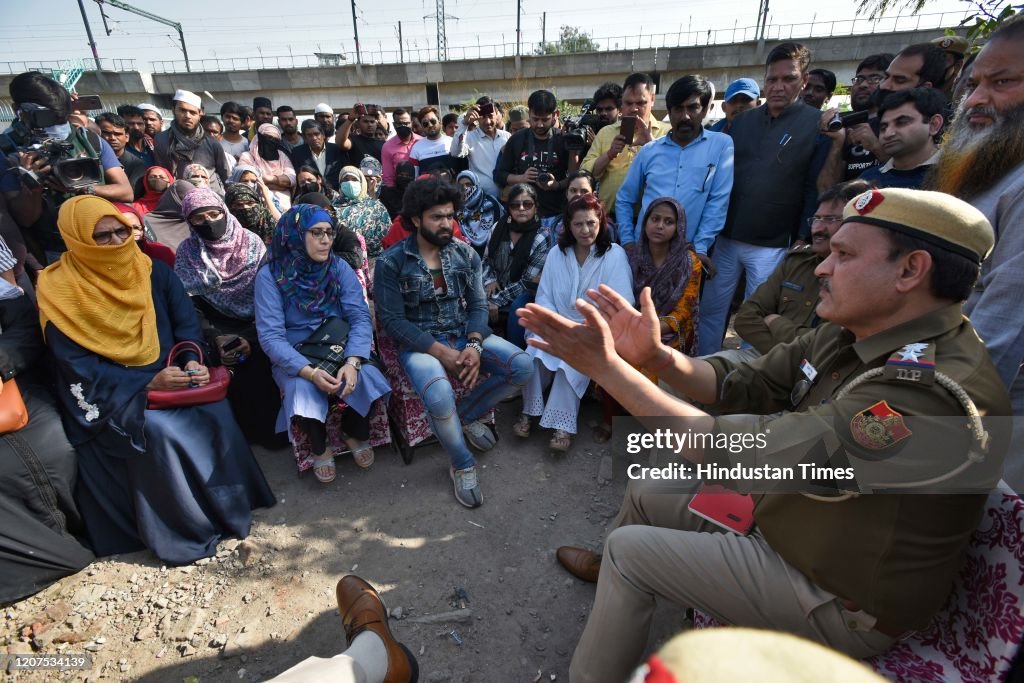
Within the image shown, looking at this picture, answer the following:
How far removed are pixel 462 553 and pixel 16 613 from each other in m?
2.14

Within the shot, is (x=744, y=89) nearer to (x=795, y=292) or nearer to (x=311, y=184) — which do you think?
(x=795, y=292)

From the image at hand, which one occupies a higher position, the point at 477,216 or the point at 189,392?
the point at 477,216

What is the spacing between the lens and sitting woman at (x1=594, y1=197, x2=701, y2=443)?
351 centimetres

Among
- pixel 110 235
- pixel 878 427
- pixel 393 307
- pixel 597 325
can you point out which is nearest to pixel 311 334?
pixel 393 307

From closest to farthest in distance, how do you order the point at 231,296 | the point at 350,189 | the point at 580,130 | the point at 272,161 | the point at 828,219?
the point at 828,219 < the point at 231,296 < the point at 350,189 < the point at 580,130 < the point at 272,161

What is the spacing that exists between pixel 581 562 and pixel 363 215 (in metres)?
3.97

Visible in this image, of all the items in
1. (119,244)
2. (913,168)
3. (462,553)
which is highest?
(913,168)

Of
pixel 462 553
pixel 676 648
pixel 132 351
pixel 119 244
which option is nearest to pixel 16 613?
pixel 132 351

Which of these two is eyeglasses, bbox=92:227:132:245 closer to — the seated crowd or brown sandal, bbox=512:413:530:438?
the seated crowd

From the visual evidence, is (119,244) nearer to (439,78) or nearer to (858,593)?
(858,593)

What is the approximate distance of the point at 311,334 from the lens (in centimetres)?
318

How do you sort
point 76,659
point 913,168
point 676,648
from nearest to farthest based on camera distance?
point 676,648, point 76,659, point 913,168

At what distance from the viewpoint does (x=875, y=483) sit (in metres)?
1.24

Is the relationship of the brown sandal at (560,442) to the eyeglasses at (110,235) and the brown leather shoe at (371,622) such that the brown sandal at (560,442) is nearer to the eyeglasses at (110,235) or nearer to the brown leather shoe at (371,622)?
the brown leather shoe at (371,622)
